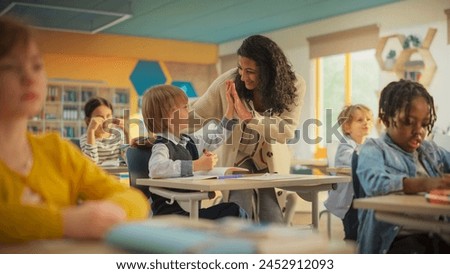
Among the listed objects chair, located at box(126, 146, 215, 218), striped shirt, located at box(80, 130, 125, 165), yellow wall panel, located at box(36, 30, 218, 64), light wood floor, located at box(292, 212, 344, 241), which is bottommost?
light wood floor, located at box(292, 212, 344, 241)

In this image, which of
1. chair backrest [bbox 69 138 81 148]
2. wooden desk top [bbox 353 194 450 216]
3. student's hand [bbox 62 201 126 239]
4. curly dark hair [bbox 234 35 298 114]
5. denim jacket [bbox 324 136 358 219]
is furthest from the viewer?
denim jacket [bbox 324 136 358 219]

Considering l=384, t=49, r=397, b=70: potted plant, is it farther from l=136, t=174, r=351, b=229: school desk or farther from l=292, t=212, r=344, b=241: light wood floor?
l=292, t=212, r=344, b=241: light wood floor

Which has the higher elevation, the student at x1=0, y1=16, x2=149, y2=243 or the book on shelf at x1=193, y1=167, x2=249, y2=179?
the student at x1=0, y1=16, x2=149, y2=243

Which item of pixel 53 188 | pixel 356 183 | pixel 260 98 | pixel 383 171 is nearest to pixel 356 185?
pixel 356 183

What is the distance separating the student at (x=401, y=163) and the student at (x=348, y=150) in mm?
51

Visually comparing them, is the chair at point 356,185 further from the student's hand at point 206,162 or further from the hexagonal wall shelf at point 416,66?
the student's hand at point 206,162

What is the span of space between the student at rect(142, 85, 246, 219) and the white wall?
0.25 metres

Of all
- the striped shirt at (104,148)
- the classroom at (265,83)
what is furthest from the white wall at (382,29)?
the striped shirt at (104,148)

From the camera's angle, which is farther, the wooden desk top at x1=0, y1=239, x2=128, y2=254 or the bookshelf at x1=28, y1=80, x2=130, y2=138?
the bookshelf at x1=28, y1=80, x2=130, y2=138

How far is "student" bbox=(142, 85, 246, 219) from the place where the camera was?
6.31 ft

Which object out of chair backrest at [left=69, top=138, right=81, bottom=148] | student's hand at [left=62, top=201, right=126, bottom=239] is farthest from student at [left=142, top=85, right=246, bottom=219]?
student's hand at [left=62, top=201, right=126, bottom=239]

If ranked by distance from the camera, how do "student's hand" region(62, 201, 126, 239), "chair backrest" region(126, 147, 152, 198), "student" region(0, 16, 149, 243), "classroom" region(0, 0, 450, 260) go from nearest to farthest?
"student's hand" region(62, 201, 126, 239), "student" region(0, 16, 149, 243), "classroom" region(0, 0, 450, 260), "chair backrest" region(126, 147, 152, 198)
